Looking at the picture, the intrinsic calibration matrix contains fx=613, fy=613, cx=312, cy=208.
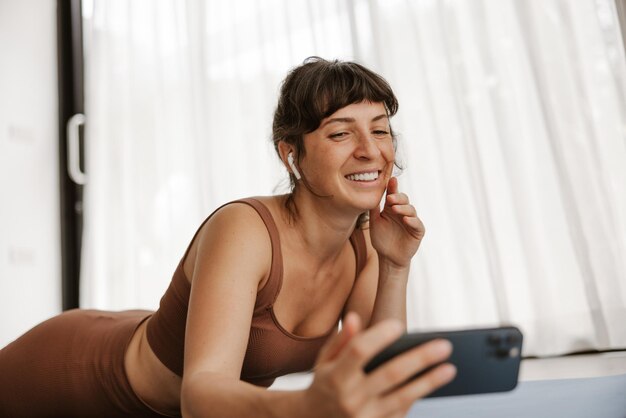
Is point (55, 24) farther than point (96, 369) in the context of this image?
Yes

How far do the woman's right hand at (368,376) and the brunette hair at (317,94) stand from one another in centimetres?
71

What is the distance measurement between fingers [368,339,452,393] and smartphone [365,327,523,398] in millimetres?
146

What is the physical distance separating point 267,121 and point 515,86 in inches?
49.3

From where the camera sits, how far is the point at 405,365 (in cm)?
55

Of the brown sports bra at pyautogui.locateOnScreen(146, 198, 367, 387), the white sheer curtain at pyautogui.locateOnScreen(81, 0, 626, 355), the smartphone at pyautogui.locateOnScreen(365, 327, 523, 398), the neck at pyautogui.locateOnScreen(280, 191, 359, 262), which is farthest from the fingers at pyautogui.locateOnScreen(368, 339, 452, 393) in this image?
the white sheer curtain at pyautogui.locateOnScreen(81, 0, 626, 355)

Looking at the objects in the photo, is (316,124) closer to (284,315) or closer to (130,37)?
(284,315)

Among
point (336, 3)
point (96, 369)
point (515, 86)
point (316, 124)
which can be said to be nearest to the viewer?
point (316, 124)

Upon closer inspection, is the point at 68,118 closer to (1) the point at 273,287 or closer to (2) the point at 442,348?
(1) the point at 273,287

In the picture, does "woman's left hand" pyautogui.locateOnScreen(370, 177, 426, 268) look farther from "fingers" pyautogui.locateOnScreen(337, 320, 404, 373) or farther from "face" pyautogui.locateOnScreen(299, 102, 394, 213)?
"fingers" pyautogui.locateOnScreen(337, 320, 404, 373)

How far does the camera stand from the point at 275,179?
3.09 meters

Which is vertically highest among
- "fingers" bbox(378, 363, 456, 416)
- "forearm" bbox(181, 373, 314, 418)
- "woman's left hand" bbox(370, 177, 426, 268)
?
"woman's left hand" bbox(370, 177, 426, 268)

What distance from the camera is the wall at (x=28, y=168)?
3.30m

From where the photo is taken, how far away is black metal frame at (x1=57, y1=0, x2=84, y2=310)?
3.68 meters

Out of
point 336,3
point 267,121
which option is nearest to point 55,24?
point 267,121
